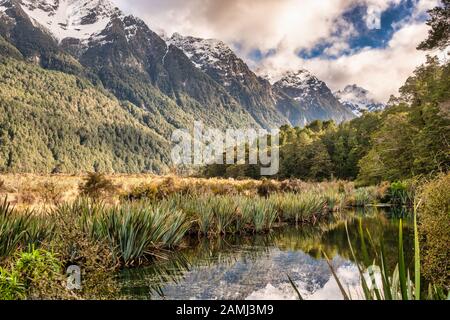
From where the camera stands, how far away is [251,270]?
7895 mm

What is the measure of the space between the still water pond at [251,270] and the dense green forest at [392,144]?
3.03m

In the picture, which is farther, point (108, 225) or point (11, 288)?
point (108, 225)

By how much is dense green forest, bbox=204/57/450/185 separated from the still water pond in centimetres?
303

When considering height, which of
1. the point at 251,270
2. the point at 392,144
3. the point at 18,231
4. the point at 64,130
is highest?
the point at 64,130

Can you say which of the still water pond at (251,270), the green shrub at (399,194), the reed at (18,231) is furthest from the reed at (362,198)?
the reed at (18,231)

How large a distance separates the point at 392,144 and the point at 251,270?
86.6ft

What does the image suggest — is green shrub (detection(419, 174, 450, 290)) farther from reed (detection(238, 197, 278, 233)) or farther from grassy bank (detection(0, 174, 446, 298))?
reed (detection(238, 197, 278, 233))

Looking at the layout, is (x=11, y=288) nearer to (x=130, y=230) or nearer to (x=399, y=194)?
(x=130, y=230)

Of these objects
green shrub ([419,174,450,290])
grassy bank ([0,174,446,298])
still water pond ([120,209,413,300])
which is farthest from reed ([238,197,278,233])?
green shrub ([419,174,450,290])

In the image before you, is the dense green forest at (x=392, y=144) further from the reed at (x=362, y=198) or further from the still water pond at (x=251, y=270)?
the still water pond at (x=251, y=270)

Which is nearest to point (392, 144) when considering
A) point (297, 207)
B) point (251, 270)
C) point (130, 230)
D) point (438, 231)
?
point (297, 207)

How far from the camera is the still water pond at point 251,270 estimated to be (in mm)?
6172

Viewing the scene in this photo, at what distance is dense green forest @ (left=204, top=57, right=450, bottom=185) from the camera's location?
73.9ft
